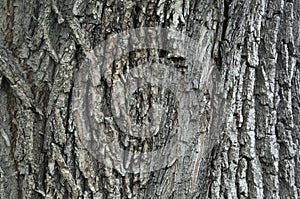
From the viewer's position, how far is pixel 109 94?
117 centimetres

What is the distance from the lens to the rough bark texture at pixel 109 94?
3.83ft

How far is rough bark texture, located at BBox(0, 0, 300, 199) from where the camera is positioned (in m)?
1.17

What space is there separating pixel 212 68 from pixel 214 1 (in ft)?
0.62

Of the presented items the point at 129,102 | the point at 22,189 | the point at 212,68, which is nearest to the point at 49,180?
the point at 22,189

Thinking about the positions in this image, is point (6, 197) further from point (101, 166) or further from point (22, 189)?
point (101, 166)

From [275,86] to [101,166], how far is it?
60cm

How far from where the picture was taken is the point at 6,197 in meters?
1.23

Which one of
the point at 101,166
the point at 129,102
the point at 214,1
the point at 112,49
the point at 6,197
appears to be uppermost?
the point at 214,1

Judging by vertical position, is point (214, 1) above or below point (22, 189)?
above

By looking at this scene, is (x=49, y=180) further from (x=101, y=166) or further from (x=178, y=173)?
(x=178, y=173)

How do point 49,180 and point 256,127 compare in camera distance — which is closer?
point 49,180

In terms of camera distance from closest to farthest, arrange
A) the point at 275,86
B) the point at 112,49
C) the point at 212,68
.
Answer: the point at 112,49
the point at 212,68
the point at 275,86

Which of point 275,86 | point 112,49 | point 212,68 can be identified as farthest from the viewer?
point 275,86

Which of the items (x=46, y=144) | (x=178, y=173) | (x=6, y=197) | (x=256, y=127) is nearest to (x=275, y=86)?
(x=256, y=127)
